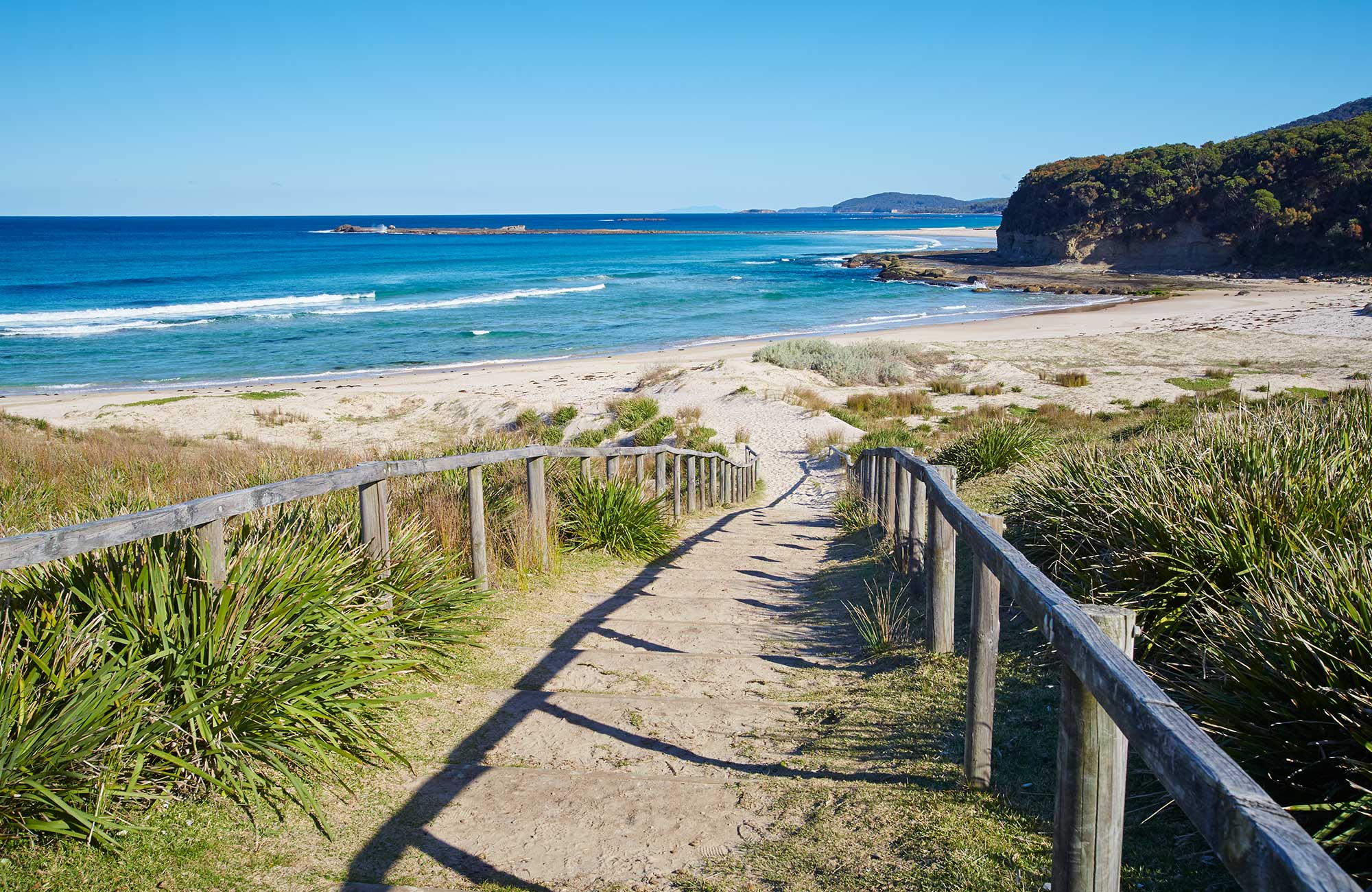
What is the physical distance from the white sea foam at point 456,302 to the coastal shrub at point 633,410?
3265 centimetres

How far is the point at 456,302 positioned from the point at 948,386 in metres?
40.6

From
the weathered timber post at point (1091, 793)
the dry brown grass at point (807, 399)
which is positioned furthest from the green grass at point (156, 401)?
the weathered timber post at point (1091, 793)

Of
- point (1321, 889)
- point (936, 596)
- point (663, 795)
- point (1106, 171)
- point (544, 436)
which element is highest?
point (1106, 171)

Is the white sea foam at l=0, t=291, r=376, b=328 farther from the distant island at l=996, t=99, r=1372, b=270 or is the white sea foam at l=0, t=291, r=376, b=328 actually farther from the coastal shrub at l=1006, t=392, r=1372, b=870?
the distant island at l=996, t=99, r=1372, b=270

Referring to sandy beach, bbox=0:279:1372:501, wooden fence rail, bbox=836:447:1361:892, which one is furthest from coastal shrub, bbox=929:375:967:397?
wooden fence rail, bbox=836:447:1361:892

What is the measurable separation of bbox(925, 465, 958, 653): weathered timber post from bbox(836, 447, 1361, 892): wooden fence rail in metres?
0.32

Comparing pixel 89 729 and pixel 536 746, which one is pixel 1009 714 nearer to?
pixel 536 746

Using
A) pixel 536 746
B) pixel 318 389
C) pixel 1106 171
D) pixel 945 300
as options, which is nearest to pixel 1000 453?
pixel 536 746

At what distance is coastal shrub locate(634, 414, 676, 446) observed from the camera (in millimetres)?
22953

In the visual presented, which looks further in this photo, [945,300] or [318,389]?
[945,300]

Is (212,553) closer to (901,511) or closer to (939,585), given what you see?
(939,585)

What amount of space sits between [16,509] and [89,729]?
5009 millimetres

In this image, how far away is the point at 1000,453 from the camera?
519 inches

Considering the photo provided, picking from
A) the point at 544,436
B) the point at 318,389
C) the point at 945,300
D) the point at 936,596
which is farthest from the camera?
the point at 945,300
